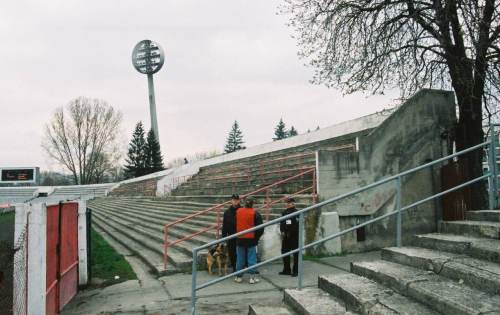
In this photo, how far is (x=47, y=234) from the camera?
18.7ft

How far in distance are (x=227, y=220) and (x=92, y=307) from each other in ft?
8.96

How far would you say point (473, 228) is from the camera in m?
5.08

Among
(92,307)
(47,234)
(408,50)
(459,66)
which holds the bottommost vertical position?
(92,307)

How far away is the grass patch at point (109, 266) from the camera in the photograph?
880 centimetres

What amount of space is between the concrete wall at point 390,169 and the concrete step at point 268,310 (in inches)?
208

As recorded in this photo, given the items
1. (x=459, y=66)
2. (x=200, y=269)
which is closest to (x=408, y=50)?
(x=459, y=66)

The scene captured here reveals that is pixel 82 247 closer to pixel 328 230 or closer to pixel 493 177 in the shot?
pixel 328 230

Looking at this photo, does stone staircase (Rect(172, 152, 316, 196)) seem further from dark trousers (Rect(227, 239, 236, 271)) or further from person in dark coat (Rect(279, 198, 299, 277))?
dark trousers (Rect(227, 239, 236, 271))

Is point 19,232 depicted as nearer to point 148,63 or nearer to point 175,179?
point 175,179

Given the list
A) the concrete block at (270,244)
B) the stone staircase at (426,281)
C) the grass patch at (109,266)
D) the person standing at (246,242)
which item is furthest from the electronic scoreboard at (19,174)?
the stone staircase at (426,281)

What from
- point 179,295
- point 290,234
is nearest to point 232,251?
point 290,234

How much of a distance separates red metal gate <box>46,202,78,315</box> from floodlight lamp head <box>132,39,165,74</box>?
71.5 metres

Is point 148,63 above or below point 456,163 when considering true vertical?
above

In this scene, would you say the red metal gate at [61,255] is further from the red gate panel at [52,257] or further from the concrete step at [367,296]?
the concrete step at [367,296]
